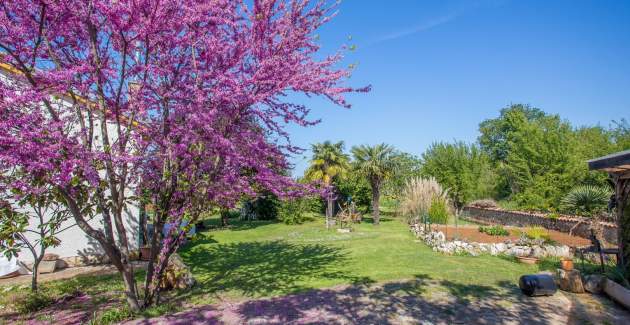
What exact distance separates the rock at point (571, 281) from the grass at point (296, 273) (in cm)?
90

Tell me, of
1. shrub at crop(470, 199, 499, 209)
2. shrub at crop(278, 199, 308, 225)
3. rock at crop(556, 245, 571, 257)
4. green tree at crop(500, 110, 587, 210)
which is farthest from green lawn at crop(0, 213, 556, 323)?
shrub at crop(470, 199, 499, 209)

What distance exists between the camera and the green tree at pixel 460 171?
28.1 metres

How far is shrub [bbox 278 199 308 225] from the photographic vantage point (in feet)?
80.3

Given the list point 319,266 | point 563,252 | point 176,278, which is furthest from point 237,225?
point 563,252

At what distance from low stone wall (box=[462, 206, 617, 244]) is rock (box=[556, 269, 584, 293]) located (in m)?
5.30

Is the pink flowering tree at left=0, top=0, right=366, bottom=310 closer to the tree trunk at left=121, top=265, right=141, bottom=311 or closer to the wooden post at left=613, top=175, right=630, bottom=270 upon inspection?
the tree trunk at left=121, top=265, right=141, bottom=311

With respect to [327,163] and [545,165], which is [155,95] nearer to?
[327,163]

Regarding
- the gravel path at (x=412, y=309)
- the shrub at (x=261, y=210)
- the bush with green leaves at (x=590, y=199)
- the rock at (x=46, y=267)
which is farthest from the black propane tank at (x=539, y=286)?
the shrub at (x=261, y=210)

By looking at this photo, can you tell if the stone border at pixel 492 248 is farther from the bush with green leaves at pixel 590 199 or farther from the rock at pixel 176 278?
the rock at pixel 176 278

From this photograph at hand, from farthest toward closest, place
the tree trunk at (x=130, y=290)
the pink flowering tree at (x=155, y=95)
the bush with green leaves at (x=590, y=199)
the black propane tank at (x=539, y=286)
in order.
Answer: the bush with green leaves at (x=590, y=199) → the black propane tank at (x=539, y=286) → the tree trunk at (x=130, y=290) → the pink flowering tree at (x=155, y=95)

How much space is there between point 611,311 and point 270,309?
560 centimetres

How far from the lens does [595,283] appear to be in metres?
6.77

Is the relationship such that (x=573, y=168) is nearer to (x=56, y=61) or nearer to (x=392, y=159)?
(x=392, y=159)

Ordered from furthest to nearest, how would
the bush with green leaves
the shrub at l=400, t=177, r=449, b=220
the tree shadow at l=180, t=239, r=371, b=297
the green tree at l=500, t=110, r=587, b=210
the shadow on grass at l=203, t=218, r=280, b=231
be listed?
1. the green tree at l=500, t=110, r=587, b=210
2. the shadow on grass at l=203, t=218, r=280, b=231
3. the shrub at l=400, t=177, r=449, b=220
4. the bush with green leaves
5. the tree shadow at l=180, t=239, r=371, b=297
